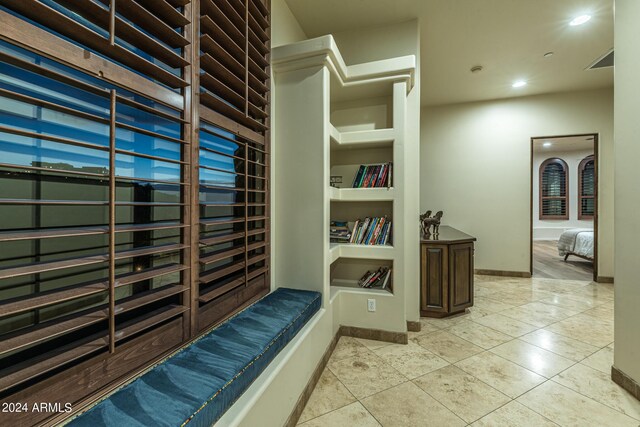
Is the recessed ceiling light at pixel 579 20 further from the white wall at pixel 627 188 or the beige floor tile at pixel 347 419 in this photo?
the beige floor tile at pixel 347 419

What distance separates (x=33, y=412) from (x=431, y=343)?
2.53m

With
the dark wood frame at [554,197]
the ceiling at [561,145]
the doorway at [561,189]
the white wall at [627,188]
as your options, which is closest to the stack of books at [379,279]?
the white wall at [627,188]

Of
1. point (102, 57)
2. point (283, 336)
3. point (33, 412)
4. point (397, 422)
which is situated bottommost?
point (397, 422)

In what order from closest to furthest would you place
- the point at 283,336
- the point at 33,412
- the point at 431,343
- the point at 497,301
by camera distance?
the point at 33,412, the point at 283,336, the point at 431,343, the point at 497,301

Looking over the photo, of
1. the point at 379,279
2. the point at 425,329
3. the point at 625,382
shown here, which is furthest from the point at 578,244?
the point at 379,279

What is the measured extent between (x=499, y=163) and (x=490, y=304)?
8.26 feet

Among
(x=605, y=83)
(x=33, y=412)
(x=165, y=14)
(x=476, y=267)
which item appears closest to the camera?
(x=33, y=412)

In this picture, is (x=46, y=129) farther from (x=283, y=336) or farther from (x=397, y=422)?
(x=397, y=422)

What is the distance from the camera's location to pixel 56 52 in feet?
2.73

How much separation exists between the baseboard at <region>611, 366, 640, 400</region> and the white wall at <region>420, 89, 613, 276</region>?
295 cm

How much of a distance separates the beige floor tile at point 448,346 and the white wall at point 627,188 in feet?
2.97

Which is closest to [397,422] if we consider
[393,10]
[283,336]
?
[283,336]

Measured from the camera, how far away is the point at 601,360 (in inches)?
84.6

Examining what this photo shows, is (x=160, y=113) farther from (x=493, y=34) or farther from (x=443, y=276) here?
(x=493, y=34)
